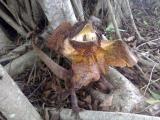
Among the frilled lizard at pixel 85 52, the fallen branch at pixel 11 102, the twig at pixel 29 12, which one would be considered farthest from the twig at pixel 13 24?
the fallen branch at pixel 11 102

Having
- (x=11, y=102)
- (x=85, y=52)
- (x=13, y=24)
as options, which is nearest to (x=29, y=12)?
(x=13, y=24)

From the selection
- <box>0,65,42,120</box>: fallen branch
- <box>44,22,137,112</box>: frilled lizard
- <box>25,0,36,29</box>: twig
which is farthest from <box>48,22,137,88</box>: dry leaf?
<box>25,0,36,29</box>: twig

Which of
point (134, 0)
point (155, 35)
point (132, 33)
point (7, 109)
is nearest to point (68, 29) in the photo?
point (7, 109)

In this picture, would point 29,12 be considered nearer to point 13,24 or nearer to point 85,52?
point 13,24

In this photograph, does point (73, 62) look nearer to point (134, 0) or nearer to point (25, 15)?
point (25, 15)

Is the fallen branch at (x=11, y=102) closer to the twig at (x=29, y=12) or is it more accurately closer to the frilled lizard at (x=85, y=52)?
the frilled lizard at (x=85, y=52)
